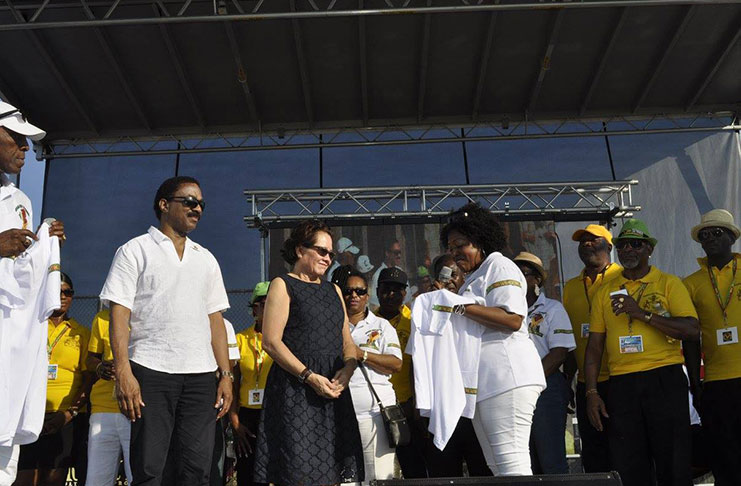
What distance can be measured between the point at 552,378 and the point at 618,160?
20.5ft

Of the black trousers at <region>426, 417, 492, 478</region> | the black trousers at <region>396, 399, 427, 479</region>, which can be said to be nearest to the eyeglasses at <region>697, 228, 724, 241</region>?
the black trousers at <region>426, 417, 492, 478</region>

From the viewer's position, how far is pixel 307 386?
3.26 metres

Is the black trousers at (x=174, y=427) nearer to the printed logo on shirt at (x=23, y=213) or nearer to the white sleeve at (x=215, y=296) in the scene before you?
the white sleeve at (x=215, y=296)

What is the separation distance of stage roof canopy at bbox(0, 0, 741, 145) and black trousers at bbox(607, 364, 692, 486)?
461 cm

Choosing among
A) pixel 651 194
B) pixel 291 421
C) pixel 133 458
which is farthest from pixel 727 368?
pixel 651 194

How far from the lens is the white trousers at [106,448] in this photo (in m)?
3.68

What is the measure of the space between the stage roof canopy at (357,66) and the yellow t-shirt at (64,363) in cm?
363

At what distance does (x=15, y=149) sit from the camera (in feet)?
9.95

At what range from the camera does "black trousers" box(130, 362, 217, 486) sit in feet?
10.0

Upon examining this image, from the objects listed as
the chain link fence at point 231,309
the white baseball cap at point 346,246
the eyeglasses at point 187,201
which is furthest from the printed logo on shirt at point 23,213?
the chain link fence at point 231,309

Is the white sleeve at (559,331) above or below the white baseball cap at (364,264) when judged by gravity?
below

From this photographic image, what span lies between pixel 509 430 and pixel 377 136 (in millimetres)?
6907

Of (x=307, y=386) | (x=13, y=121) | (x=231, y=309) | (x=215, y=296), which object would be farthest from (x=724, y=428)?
(x=231, y=309)

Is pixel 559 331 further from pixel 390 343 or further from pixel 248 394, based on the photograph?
pixel 248 394
